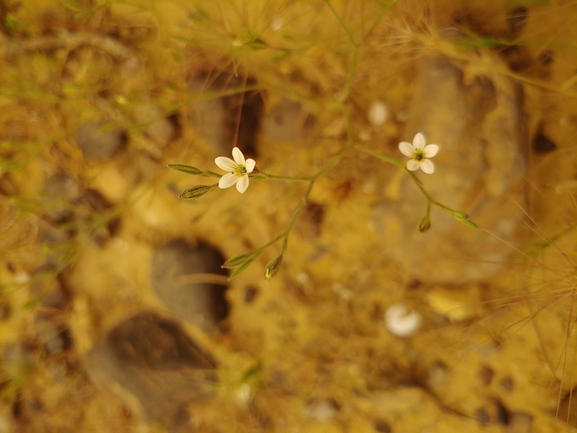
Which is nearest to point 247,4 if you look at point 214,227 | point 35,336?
point 214,227

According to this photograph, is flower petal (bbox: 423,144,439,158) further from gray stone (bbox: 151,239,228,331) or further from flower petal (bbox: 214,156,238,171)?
gray stone (bbox: 151,239,228,331)

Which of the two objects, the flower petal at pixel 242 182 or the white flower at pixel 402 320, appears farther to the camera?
the white flower at pixel 402 320

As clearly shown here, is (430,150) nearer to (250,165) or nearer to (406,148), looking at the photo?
(406,148)

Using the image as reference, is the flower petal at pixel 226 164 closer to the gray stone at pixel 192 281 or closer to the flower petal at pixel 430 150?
the flower petal at pixel 430 150

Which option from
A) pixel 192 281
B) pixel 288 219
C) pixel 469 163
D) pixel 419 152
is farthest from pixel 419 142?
pixel 192 281

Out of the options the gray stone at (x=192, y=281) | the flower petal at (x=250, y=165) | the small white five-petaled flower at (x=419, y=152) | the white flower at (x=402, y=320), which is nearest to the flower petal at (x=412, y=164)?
the small white five-petaled flower at (x=419, y=152)

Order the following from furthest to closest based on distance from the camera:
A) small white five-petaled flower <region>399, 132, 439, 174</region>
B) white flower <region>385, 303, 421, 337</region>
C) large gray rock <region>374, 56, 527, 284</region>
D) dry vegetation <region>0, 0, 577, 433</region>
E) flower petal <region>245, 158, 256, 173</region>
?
white flower <region>385, 303, 421, 337</region> → dry vegetation <region>0, 0, 577, 433</region> → large gray rock <region>374, 56, 527, 284</region> → small white five-petaled flower <region>399, 132, 439, 174</region> → flower petal <region>245, 158, 256, 173</region>

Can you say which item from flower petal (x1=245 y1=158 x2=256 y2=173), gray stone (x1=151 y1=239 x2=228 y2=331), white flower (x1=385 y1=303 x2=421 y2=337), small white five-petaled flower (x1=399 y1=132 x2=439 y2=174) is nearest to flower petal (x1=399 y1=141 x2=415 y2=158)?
small white five-petaled flower (x1=399 y1=132 x2=439 y2=174)
